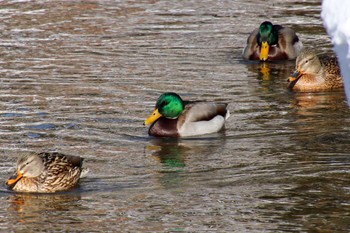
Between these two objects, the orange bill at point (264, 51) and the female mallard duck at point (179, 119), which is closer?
the female mallard duck at point (179, 119)

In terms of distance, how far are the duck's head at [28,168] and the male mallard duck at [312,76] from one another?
237 inches

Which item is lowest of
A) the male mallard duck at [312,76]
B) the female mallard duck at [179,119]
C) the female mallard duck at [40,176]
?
the male mallard duck at [312,76]

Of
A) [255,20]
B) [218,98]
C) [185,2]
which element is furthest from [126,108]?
[185,2]

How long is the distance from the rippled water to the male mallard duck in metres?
0.26

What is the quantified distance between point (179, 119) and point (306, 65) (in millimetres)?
3733

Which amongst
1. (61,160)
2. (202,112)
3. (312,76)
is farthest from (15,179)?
(312,76)

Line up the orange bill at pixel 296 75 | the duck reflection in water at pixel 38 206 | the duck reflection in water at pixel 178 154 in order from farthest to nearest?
the orange bill at pixel 296 75 < the duck reflection in water at pixel 178 154 < the duck reflection in water at pixel 38 206

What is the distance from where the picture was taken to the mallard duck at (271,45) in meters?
16.0

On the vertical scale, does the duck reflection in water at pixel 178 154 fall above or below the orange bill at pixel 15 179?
below

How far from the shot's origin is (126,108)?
39.4ft

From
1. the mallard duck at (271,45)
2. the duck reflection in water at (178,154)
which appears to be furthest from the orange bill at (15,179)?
the mallard duck at (271,45)

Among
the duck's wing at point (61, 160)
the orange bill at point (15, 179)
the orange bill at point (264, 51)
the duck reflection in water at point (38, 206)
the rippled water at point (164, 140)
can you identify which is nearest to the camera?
the duck reflection in water at point (38, 206)

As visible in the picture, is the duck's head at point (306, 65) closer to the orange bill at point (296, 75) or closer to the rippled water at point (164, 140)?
the orange bill at point (296, 75)

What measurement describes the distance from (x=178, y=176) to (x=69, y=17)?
36.4 ft
